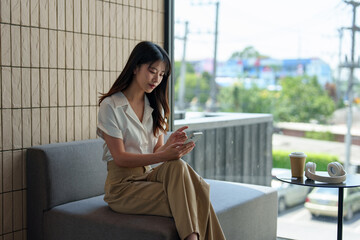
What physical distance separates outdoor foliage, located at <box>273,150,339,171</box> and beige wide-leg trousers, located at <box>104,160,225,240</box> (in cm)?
107

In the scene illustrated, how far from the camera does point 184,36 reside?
363cm

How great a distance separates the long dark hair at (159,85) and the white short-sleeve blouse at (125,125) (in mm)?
32

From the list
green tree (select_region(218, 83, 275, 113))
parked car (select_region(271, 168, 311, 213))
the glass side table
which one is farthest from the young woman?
parked car (select_region(271, 168, 311, 213))

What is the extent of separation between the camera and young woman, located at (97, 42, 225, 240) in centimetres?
209

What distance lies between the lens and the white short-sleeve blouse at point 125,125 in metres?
2.24

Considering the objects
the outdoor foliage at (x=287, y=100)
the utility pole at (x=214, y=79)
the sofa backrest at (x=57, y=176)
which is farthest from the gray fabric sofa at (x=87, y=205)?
the utility pole at (x=214, y=79)

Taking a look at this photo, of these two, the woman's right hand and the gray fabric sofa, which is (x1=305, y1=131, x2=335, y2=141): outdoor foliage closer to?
the gray fabric sofa

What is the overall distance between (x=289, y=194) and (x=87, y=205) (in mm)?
1519

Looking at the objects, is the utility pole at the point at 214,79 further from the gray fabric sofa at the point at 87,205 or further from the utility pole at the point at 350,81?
the utility pole at the point at 350,81

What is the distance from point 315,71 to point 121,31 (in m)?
1.31

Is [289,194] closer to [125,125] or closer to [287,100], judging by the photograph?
[287,100]

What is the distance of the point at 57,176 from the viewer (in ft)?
8.09

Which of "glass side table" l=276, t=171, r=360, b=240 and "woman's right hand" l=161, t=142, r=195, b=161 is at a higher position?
"woman's right hand" l=161, t=142, r=195, b=161

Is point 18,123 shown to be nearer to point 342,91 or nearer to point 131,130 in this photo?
point 131,130
